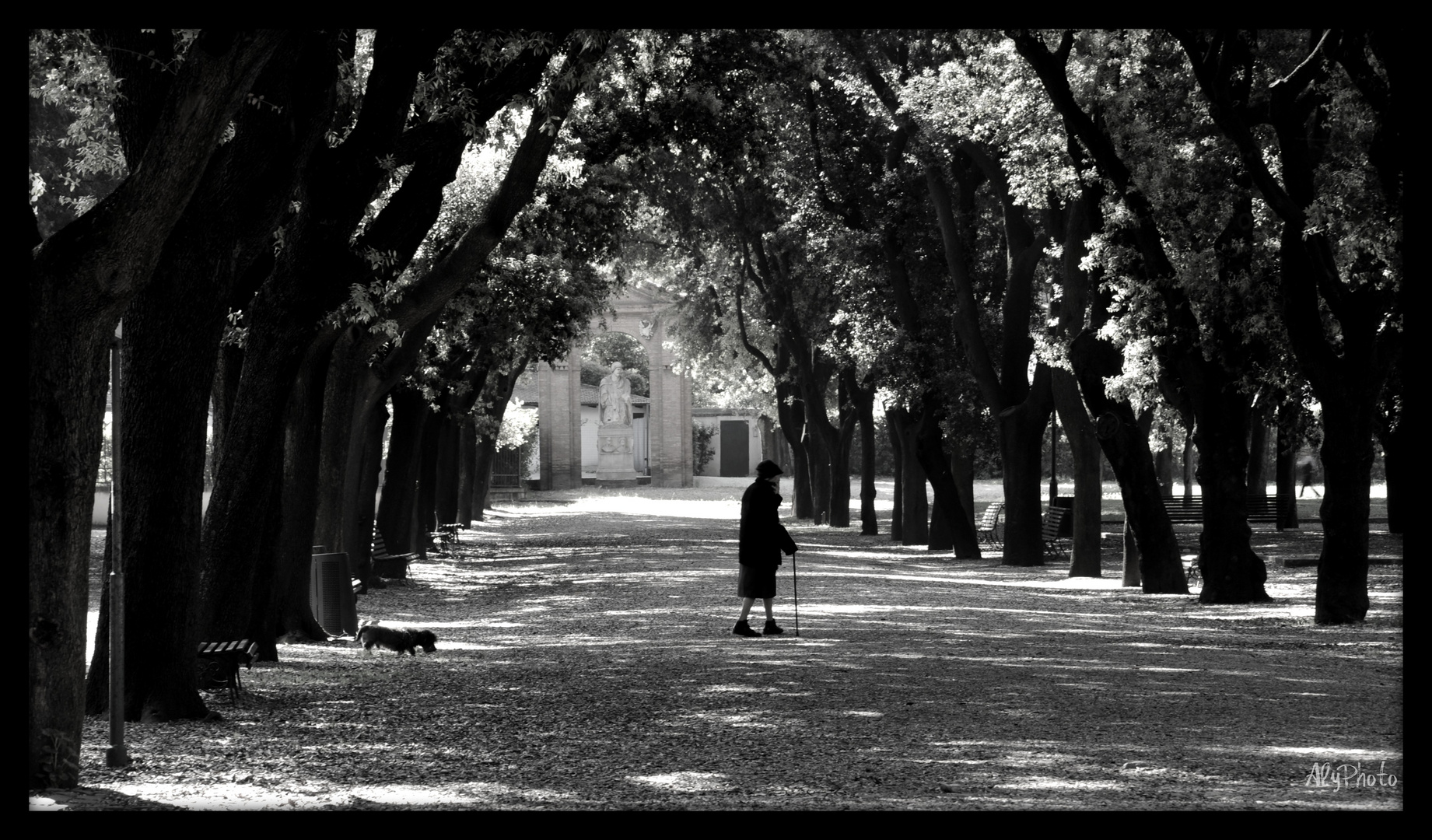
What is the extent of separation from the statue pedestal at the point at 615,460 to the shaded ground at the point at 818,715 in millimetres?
52991

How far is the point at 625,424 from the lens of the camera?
71812 mm

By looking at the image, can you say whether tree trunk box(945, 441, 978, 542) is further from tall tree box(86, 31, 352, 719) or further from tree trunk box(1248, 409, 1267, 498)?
tall tree box(86, 31, 352, 719)

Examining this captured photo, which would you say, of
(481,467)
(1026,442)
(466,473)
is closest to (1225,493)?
(1026,442)

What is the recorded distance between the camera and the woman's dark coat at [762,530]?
14812mm

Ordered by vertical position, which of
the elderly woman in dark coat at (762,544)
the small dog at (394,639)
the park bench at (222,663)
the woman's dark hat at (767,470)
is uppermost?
the woman's dark hat at (767,470)

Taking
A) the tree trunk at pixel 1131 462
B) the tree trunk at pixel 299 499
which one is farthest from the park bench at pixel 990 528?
the tree trunk at pixel 299 499

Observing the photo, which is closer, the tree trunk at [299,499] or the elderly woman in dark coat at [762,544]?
the tree trunk at [299,499]

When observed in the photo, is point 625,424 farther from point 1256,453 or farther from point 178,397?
point 178,397

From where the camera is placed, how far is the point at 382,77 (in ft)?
38.4

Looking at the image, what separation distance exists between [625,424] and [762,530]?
56954mm

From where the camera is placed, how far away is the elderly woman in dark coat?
1483 centimetres

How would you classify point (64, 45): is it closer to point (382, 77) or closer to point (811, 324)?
point (382, 77)

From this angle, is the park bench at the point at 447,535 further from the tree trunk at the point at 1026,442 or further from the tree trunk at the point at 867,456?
the tree trunk at the point at 1026,442
